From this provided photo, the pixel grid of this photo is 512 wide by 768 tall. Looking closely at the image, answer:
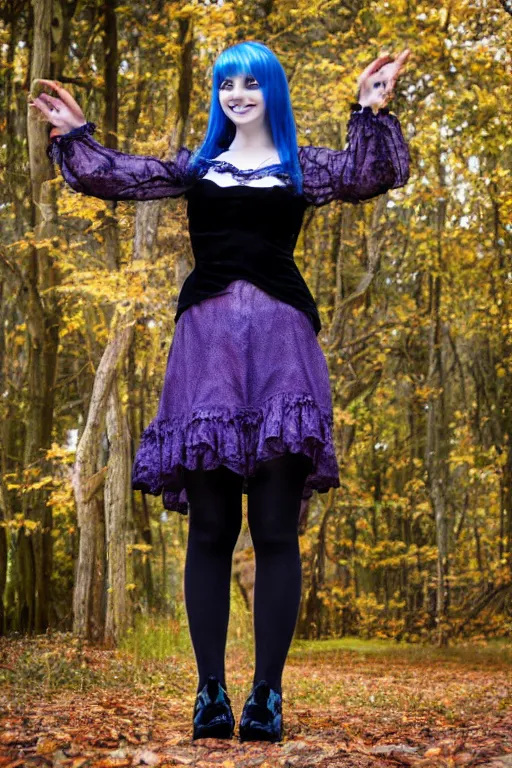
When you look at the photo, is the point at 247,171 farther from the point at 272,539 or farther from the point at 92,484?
the point at 92,484

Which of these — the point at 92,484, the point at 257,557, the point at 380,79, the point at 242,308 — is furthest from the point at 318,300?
the point at 257,557

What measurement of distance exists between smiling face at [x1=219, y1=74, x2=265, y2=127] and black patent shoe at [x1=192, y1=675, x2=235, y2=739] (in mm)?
1661

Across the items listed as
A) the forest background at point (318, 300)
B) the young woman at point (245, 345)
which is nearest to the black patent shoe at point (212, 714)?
the young woman at point (245, 345)

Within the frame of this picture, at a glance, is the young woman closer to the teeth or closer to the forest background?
the teeth

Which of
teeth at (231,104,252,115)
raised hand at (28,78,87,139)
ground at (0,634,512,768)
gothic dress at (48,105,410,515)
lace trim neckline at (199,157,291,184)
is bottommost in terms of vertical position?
ground at (0,634,512,768)

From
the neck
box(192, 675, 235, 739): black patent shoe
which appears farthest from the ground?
the neck

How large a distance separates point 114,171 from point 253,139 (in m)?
0.45

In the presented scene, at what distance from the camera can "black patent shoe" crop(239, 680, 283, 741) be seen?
2.62 metres

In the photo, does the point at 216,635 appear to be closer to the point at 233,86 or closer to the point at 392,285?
the point at 233,86

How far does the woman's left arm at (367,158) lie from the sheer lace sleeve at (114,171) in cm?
41

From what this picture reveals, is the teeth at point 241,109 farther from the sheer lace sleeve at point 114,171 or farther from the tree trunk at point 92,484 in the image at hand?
the tree trunk at point 92,484

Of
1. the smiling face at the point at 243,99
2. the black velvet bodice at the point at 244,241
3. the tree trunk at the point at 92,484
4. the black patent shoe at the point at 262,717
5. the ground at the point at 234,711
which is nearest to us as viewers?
the ground at the point at 234,711

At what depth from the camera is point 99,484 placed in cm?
820

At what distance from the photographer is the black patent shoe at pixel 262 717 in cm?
262
